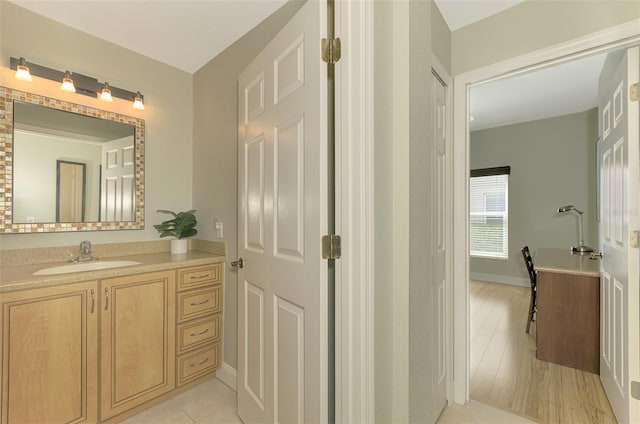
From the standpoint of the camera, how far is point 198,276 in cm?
204

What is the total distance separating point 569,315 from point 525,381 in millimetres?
709

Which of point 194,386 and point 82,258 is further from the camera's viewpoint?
point 194,386

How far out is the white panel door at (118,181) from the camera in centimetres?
210

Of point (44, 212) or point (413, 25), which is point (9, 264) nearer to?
point (44, 212)

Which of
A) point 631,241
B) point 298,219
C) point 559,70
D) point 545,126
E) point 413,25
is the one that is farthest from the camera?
point 545,126

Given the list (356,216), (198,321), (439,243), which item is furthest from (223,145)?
(439,243)

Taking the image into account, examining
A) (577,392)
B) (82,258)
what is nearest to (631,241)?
(577,392)

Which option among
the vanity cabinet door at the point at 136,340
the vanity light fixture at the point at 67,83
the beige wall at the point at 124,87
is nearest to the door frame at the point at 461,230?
the vanity cabinet door at the point at 136,340

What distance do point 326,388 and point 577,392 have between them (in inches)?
81.1

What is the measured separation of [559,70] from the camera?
2805 millimetres

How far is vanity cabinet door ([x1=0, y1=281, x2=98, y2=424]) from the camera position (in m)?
1.32

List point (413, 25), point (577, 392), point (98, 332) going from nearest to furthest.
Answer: point (413, 25) → point (98, 332) → point (577, 392)

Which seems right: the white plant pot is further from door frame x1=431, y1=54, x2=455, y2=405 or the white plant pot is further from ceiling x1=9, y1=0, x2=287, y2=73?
door frame x1=431, y1=54, x2=455, y2=405

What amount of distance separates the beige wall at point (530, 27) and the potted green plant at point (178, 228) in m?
2.27
